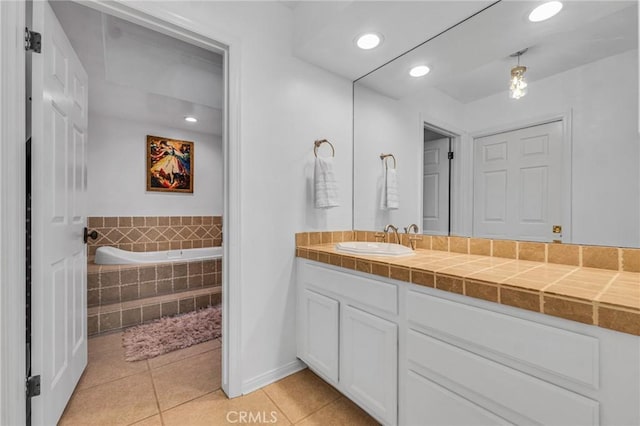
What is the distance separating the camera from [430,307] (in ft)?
3.64

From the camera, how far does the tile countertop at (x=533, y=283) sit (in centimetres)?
74

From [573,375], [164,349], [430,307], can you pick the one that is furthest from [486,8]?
[164,349]

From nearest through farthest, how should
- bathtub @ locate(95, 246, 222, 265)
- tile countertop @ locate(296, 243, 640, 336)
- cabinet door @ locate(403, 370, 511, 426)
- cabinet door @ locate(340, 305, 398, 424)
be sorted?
tile countertop @ locate(296, 243, 640, 336), cabinet door @ locate(403, 370, 511, 426), cabinet door @ locate(340, 305, 398, 424), bathtub @ locate(95, 246, 222, 265)

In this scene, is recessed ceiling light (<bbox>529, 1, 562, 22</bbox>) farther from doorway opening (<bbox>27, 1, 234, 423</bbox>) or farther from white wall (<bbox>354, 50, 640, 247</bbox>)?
doorway opening (<bbox>27, 1, 234, 423</bbox>)

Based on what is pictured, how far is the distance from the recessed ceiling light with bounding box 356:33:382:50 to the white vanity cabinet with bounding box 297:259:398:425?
4.54 feet

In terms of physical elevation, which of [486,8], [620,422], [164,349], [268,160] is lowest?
[164,349]

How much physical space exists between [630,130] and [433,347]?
1.16 m

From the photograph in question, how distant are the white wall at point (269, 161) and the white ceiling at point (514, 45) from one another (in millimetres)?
745

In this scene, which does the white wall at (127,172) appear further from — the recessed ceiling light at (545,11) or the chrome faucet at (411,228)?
the recessed ceiling light at (545,11)

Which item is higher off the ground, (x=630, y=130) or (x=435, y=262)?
(x=630, y=130)

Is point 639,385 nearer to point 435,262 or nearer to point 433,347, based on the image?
point 433,347

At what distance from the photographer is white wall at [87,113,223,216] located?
11.2 feet

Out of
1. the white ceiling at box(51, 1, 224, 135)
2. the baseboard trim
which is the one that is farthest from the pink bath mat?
the white ceiling at box(51, 1, 224, 135)

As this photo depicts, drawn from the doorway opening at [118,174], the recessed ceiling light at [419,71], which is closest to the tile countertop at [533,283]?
the doorway opening at [118,174]
